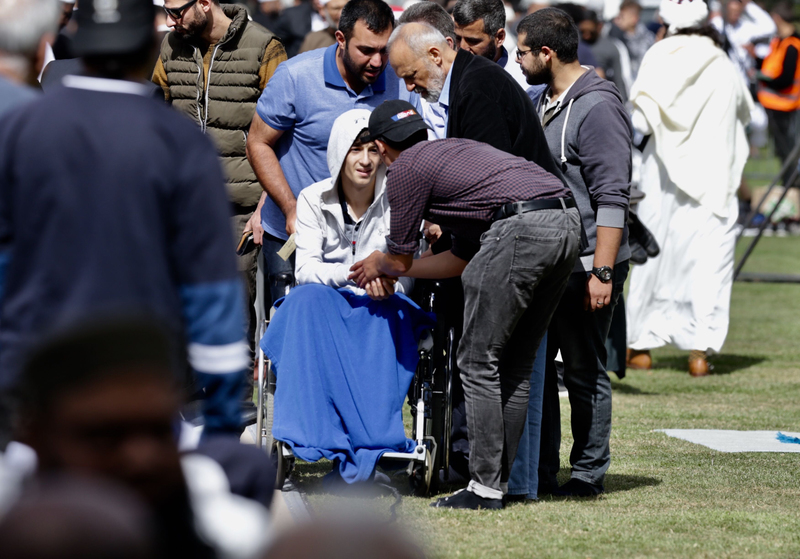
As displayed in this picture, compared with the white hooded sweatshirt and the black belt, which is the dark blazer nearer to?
the black belt

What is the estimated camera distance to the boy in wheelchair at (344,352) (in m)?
4.84

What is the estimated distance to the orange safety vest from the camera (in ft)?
55.8

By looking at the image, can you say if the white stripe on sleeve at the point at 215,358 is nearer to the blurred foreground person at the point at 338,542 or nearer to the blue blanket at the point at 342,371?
A: the blurred foreground person at the point at 338,542

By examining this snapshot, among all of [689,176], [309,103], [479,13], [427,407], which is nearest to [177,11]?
[309,103]

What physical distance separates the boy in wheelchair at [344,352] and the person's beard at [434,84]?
37 centimetres

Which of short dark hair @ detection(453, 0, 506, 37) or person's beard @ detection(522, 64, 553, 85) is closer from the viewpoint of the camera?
person's beard @ detection(522, 64, 553, 85)

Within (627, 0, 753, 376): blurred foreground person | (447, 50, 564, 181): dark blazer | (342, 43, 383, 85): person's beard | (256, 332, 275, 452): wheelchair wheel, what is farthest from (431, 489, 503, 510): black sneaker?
(627, 0, 753, 376): blurred foreground person

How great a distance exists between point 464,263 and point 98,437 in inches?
125

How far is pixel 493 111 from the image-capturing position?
14.9ft

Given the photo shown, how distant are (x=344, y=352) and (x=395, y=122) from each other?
1025 millimetres

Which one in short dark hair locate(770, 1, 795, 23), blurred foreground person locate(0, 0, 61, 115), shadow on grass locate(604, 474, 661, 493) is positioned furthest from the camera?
short dark hair locate(770, 1, 795, 23)

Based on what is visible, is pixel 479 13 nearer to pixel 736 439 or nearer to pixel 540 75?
pixel 540 75

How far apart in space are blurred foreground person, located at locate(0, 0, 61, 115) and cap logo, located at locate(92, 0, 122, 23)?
668mm

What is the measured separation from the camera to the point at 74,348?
5.18 feet
